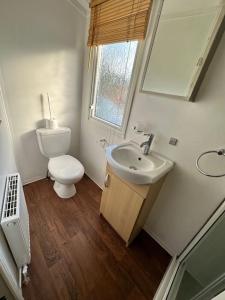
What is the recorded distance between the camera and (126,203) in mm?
1219

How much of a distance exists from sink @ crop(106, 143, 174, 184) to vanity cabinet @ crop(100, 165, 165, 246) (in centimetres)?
10

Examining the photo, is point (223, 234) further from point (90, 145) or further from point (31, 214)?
point (31, 214)

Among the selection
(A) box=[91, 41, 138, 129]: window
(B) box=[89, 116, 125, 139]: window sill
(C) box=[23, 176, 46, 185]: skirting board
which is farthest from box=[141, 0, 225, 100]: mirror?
(C) box=[23, 176, 46, 185]: skirting board

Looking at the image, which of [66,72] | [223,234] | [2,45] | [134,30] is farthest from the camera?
[66,72]

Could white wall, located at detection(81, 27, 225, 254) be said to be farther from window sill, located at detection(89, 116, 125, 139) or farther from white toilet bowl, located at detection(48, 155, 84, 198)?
white toilet bowl, located at detection(48, 155, 84, 198)

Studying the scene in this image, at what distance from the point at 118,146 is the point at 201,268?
1118mm

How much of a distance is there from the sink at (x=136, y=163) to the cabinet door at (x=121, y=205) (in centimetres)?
18

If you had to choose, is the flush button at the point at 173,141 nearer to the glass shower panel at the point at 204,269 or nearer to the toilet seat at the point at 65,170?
the glass shower panel at the point at 204,269

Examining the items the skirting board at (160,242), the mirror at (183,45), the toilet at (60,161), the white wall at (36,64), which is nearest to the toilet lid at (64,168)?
the toilet at (60,161)

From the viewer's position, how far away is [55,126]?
5.66 ft

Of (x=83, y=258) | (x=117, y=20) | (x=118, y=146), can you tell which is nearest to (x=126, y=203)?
(x=118, y=146)

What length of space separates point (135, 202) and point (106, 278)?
0.66 meters

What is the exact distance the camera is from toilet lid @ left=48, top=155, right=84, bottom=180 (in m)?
1.52

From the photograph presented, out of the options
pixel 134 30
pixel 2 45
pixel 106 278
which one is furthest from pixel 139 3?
pixel 106 278
